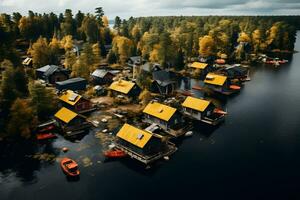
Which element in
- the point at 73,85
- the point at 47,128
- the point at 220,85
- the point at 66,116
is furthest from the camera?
the point at 220,85

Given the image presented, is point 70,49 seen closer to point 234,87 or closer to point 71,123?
point 71,123

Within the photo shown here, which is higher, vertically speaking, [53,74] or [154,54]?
[154,54]

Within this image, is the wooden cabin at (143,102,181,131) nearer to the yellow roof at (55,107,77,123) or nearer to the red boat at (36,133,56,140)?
the yellow roof at (55,107,77,123)

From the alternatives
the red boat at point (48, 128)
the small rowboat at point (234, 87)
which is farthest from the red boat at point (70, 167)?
the small rowboat at point (234, 87)

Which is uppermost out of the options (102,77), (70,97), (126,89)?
(102,77)

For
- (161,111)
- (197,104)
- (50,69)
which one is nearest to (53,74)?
(50,69)

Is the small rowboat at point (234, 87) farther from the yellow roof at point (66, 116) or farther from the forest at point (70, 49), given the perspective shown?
the yellow roof at point (66, 116)

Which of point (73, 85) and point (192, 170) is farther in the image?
point (73, 85)
